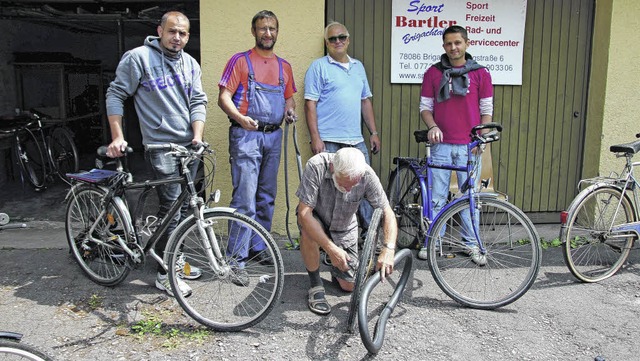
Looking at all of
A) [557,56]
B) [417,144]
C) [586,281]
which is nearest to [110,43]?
[417,144]

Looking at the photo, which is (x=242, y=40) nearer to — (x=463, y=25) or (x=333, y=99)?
(x=333, y=99)

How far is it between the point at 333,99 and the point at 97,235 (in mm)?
2193

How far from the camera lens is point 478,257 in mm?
4281

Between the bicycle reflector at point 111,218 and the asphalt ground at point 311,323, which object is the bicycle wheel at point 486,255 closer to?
the asphalt ground at point 311,323

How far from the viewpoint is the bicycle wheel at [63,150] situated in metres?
8.12

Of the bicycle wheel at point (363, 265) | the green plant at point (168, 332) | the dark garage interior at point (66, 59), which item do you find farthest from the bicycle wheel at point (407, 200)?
the dark garage interior at point (66, 59)

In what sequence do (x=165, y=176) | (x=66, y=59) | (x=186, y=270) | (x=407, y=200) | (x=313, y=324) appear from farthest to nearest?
1. (x=66, y=59)
2. (x=407, y=200)
3. (x=165, y=176)
4. (x=186, y=270)
5. (x=313, y=324)

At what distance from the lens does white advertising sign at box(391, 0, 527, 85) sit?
5445 millimetres

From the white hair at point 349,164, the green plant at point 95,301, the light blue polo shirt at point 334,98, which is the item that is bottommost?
the green plant at point 95,301

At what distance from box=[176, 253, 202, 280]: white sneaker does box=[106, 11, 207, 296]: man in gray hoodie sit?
75 mm

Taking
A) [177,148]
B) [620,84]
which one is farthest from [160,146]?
[620,84]

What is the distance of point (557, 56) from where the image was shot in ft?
18.6

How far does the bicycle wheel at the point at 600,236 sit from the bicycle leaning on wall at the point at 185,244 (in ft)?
7.95

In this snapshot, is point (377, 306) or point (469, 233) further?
point (469, 233)
